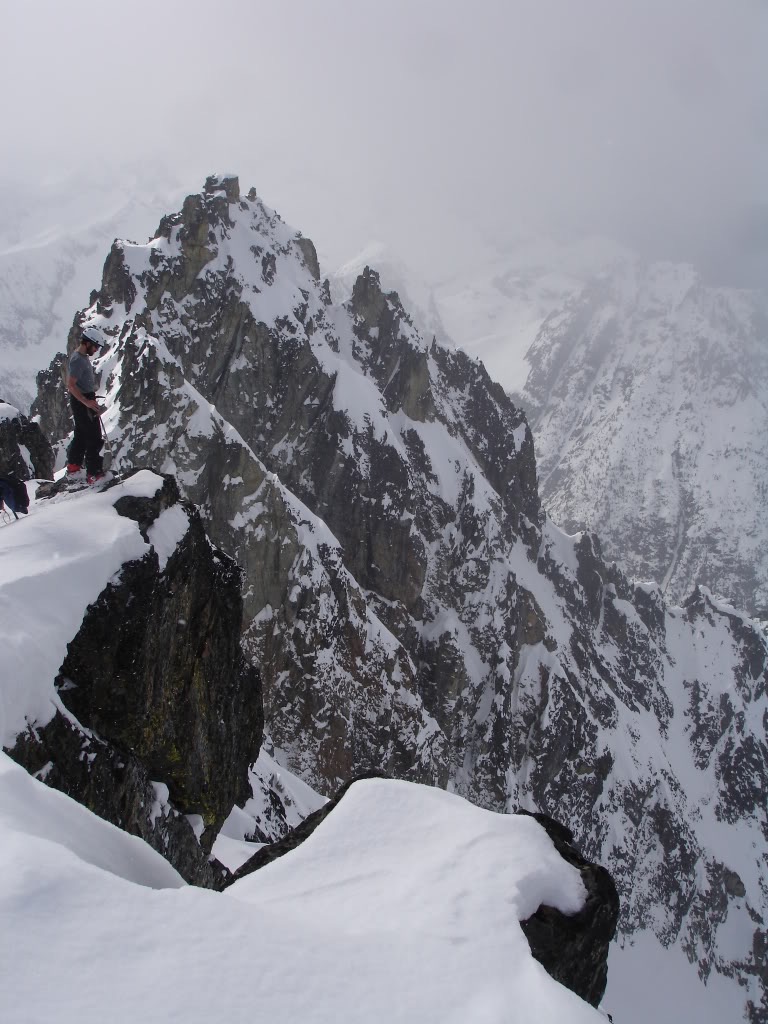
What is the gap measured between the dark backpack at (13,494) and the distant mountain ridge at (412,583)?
31315 mm

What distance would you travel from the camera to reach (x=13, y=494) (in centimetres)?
1212

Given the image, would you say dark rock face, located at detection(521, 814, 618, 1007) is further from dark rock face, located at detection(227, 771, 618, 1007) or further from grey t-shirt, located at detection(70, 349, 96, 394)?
grey t-shirt, located at detection(70, 349, 96, 394)

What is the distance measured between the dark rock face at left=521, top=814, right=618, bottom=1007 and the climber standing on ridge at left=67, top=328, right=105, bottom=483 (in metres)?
10.2

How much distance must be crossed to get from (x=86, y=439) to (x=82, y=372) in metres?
1.41

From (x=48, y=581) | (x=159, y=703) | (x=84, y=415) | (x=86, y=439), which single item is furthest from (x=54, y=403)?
(x=48, y=581)

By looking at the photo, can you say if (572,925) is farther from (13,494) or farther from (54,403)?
(54,403)

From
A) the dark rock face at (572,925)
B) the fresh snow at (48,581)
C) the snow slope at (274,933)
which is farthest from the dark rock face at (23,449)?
the snow slope at (274,933)

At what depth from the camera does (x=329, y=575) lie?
47.7 metres

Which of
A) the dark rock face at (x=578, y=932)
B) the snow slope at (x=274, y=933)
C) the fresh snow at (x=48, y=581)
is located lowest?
the dark rock face at (x=578, y=932)

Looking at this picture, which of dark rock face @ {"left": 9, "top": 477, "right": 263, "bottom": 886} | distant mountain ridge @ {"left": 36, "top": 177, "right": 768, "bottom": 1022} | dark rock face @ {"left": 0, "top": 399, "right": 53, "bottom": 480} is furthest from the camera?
distant mountain ridge @ {"left": 36, "top": 177, "right": 768, "bottom": 1022}

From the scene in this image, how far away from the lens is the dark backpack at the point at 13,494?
39.6 feet

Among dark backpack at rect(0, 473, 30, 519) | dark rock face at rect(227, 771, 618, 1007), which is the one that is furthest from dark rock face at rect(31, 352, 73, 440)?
dark rock face at rect(227, 771, 618, 1007)

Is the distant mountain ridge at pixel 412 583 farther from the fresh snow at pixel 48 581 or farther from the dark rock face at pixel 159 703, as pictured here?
the fresh snow at pixel 48 581

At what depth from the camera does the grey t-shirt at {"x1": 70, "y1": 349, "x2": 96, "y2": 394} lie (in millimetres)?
12148
